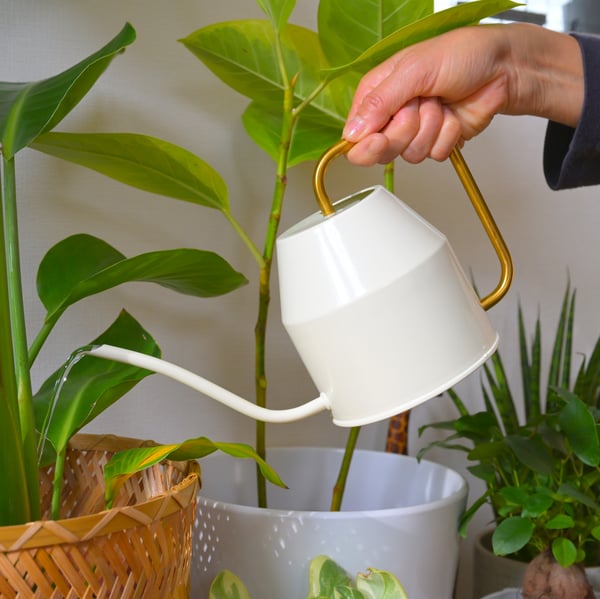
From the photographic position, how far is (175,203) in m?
0.88

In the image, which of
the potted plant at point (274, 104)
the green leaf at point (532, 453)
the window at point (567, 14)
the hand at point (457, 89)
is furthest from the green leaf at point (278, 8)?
the window at point (567, 14)

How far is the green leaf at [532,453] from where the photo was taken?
29.1 inches

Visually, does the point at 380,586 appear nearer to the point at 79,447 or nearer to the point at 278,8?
the point at 79,447

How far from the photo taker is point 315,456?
87cm

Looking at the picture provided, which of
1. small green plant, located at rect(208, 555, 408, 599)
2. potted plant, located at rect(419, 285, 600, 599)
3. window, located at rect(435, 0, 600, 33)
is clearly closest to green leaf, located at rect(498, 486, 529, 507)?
potted plant, located at rect(419, 285, 600, 599)

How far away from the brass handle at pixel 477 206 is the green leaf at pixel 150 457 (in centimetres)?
18

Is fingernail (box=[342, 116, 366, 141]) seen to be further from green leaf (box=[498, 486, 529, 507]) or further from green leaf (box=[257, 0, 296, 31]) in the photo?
green leaf (box=[498, 486, 529, 507])

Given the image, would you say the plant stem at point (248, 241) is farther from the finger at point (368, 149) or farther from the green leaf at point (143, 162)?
the finger at point (368, 149)

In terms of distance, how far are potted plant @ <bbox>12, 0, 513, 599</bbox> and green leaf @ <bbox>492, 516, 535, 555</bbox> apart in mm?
39

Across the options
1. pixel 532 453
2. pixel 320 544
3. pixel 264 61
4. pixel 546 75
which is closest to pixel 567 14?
pixel 546 75

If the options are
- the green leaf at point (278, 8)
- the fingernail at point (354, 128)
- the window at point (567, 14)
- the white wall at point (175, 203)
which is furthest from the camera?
the window at point (567, 14)

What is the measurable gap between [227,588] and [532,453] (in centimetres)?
32

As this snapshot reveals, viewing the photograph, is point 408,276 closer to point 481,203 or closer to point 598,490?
point 481,203

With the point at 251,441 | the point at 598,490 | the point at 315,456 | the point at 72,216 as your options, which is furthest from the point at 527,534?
the point at 72,216
